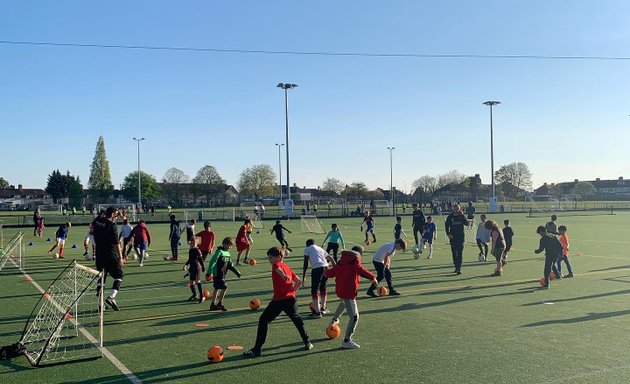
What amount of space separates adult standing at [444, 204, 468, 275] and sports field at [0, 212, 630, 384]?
1.88 feet

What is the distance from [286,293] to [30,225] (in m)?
51.3

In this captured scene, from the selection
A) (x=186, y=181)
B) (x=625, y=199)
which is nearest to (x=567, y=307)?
(x=625, y=199)

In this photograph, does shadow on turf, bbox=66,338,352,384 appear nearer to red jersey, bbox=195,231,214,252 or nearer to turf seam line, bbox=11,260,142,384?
turf seam line, bbox=11,260,142,384

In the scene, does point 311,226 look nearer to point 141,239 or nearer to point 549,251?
point 141,239

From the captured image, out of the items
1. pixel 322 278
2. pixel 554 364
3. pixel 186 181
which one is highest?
pixel 186 181

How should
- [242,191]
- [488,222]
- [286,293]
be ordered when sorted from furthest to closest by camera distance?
[242,191] → [488,222] → [286,293]

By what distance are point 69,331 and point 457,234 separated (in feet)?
37.5

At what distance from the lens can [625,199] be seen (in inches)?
4289

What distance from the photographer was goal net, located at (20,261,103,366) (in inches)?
315

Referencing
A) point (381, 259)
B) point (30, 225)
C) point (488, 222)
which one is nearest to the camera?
point (381, 259)

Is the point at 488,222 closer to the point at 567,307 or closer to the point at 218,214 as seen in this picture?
the point at 567,307

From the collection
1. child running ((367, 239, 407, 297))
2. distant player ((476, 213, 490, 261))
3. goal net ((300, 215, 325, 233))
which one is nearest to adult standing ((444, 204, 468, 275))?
distant player ((476, 213, 490, 261))

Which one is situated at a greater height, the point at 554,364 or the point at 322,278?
the point at 322,278

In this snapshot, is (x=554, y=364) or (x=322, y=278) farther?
(x=322, y=278)
